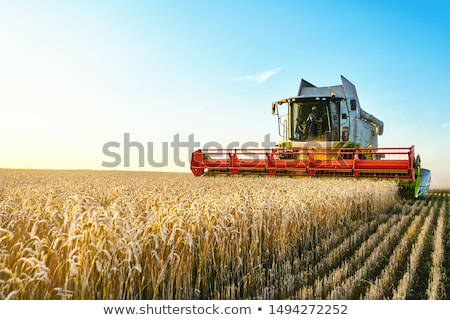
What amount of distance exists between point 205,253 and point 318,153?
28.6 feet

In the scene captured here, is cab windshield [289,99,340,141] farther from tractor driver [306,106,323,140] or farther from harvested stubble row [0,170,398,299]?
harvested stubble row [0,170,398,299]

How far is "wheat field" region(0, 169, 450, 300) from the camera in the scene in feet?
7.70

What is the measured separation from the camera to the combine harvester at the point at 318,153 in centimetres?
1038

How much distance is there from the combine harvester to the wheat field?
17.3ft

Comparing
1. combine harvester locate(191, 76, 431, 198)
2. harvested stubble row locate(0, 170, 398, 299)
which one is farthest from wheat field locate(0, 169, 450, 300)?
Answer: combine harvester locate(191, 76, 431, 198)

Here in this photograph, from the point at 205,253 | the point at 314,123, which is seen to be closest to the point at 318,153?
the point at 314,123

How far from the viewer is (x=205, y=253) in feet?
10.1

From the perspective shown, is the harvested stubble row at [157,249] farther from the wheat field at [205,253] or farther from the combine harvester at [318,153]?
the combine harvester at [318,153]

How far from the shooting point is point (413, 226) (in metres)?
5.88

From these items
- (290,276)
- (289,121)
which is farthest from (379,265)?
(289,121)

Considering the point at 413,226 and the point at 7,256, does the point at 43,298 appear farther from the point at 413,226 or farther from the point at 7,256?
the point at 413,226

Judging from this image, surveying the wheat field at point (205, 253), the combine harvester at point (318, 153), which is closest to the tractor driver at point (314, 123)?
the combine harvester at point (318, 153)

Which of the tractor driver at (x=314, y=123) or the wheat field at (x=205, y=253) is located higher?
the tractor driver at (x=314, y=123)

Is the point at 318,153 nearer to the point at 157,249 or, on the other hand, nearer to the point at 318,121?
the point at 318,121
